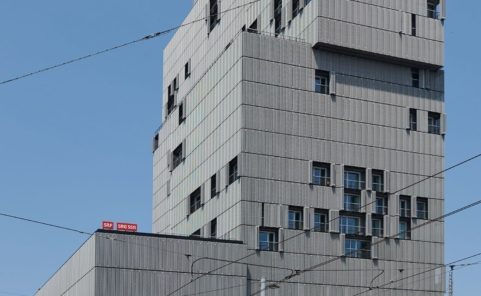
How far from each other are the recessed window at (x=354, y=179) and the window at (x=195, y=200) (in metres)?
13.9

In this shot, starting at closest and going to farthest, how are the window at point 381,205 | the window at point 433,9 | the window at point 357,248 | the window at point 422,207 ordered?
the window at point 357,248 < the window at point 381,205 < the window at point 422,207 < the window at point 433,9

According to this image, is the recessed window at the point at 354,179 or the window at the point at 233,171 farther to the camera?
the recessed window at the point at 354,179

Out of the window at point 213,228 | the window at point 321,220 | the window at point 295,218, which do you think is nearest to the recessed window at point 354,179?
the window at point 321,220

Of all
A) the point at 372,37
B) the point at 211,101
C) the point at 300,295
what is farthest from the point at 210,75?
the point at 300,295

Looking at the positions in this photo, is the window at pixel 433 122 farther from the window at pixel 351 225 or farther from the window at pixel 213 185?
the window at pixel 213 185

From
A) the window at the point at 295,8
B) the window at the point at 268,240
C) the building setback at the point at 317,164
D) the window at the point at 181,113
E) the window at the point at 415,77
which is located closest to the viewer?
the building setback at the point at 317,164

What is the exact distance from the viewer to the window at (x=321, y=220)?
273ft

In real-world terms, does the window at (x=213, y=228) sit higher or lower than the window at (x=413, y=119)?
lower

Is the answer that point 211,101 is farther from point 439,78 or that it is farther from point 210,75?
point 439,78

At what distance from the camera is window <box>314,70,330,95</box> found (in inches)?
3349

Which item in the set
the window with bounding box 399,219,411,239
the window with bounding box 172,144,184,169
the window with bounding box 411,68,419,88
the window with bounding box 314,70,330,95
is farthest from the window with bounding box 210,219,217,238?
the window with bounding box 411,68,419,88

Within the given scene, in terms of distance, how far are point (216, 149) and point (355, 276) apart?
609 inches

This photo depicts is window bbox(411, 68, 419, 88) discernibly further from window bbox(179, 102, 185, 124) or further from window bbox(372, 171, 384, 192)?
window bbox(179, 102, 185, 124)

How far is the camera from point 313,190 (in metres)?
83.1
